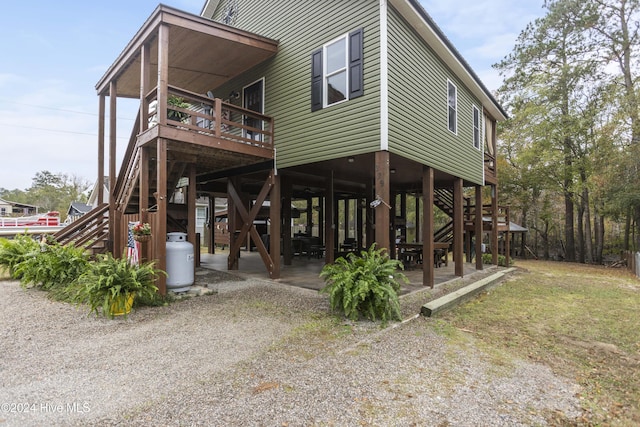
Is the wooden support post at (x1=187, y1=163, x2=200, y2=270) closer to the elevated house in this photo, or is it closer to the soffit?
the elevated house

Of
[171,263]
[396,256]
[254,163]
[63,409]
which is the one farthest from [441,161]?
[63,409]

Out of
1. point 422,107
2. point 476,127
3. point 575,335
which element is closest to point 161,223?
point 422,107

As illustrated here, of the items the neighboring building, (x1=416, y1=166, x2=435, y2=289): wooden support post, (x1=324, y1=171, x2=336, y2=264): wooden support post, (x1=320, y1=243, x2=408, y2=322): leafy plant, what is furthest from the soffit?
the neighboring building

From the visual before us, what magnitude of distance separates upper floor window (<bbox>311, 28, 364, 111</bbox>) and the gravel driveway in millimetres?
4412

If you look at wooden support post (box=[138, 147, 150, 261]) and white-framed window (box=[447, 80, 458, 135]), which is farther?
white-framed window (box=[447, 80, 458, 135])

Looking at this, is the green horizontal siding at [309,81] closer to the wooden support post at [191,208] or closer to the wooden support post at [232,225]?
the wooden support post at [232,225]

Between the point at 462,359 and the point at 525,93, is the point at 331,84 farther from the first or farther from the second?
the point at 525,93

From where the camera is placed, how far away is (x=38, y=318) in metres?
4.74

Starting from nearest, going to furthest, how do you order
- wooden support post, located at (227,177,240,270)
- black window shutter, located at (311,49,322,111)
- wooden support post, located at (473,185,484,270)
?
black window shutter, located at (311,49,322,111) < wooden support post, located at (227,177,240,270) < wooden support post, located at (473,185,484,270)

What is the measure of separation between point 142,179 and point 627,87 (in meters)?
19.3

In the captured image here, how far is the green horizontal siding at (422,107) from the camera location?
6.08 m

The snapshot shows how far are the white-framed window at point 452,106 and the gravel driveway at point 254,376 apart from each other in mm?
5960

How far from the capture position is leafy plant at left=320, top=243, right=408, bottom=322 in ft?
15.3

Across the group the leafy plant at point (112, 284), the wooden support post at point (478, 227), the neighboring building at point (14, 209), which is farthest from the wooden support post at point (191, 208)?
the neighboring building at point (14, 209)
